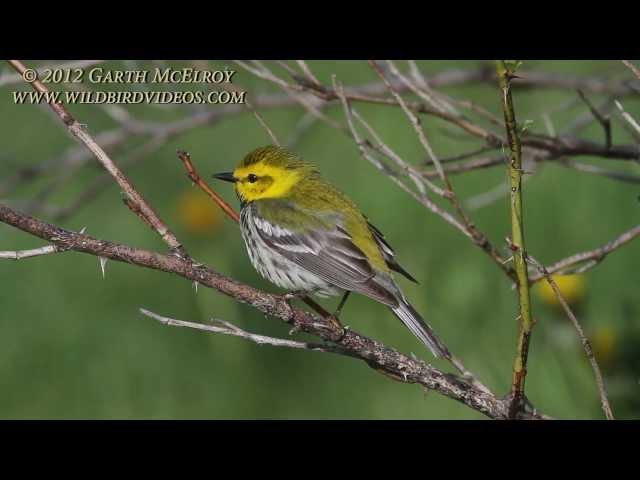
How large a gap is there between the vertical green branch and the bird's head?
6.97 ft

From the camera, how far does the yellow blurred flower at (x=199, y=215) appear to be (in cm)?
640

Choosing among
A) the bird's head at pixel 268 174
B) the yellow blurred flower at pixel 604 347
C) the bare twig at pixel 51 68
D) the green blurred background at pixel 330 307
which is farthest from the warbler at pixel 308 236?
the yellow blurred flower at pixel 604 347

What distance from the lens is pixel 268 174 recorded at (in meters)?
4.98

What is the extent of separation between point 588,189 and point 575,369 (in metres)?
1.89

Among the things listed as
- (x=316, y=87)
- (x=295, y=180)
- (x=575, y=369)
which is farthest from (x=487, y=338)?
(x=316, y=87)

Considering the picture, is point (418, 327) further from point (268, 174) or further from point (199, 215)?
point (199, 215)

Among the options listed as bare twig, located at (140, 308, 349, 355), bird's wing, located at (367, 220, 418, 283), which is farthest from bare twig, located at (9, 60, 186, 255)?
bird's wing, located at (367, 220, 418, 283)

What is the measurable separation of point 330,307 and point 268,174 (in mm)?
1444

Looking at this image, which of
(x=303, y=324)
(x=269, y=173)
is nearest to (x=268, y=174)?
(x=269, y=173)

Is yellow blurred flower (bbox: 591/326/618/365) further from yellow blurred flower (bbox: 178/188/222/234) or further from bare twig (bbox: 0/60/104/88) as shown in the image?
bare twig (bbox: 0/60/104/88)

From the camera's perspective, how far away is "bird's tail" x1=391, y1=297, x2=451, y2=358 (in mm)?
3994

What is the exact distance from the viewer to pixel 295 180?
16.5 ft

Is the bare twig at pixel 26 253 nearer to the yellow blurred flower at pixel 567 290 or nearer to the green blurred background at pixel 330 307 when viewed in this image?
the green blurred background at pixel 330 307
